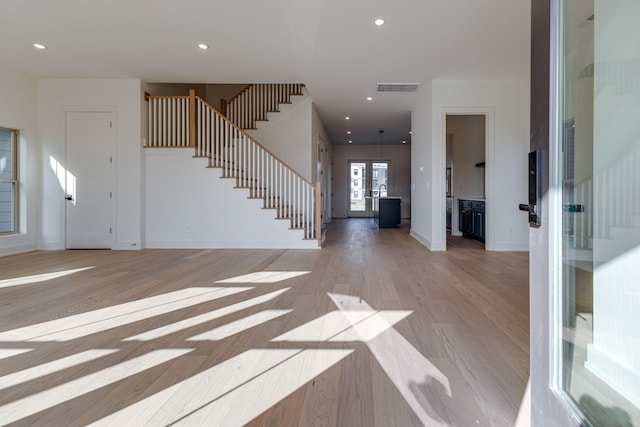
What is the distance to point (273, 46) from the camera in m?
4.31

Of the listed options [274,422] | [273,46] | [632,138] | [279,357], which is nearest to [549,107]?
[632,138]

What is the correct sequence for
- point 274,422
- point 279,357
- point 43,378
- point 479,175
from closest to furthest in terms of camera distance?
point 274,422, point 43,378, point 279,357, point 479,175

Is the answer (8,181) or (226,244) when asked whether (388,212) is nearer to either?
(226,244)

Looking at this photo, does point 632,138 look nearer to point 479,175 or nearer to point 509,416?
point 509,416

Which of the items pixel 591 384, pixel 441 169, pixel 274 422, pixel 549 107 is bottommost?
pixel 274 422

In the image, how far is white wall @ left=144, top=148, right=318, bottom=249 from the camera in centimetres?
571

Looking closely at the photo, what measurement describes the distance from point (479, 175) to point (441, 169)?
7.60ft

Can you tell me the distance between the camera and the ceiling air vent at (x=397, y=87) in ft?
18.1

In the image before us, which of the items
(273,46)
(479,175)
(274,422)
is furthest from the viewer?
(479,175)

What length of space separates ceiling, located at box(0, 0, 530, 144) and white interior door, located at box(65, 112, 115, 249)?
877 mm

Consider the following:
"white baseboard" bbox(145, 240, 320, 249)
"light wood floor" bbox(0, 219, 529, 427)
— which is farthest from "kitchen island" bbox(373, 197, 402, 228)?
"light wood floor" bbox(0, 219, 529, 427)

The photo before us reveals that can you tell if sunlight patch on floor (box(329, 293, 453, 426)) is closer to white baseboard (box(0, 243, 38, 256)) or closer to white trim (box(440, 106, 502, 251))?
white trim (box(440, 106, 502, 251))

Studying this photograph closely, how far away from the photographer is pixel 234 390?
1470 mm

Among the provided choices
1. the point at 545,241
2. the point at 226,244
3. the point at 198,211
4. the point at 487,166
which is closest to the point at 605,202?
the point at 545,241
